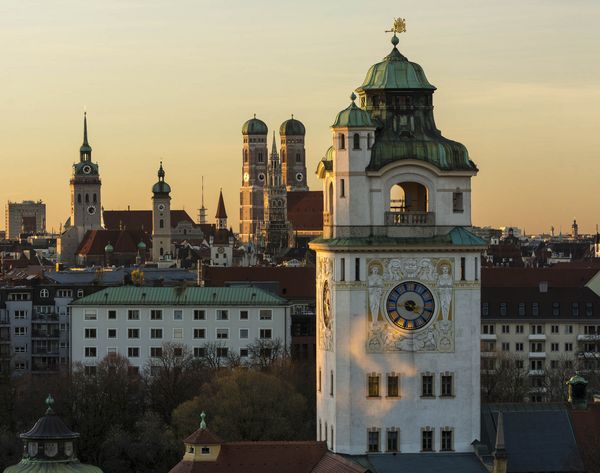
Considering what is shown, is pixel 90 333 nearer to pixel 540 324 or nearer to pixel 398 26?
pixel 540 324

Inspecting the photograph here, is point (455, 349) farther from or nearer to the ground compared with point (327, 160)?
nearer to the ground

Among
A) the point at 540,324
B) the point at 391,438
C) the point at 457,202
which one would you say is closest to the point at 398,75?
the point at 457,202

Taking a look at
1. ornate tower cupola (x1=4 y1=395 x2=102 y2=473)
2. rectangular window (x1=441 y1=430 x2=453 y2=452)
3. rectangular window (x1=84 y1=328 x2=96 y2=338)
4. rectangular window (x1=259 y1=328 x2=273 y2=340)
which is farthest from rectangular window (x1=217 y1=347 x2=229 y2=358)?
ornate tower cupola (x1=4 y1=395 x2=102 y2=473)

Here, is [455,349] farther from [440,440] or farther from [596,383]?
[596,383]

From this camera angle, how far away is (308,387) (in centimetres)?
11162

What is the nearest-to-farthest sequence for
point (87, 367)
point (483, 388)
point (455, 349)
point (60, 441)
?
point (60, 441)
point (455, 349)
point (483, 388)
point (87, 367)

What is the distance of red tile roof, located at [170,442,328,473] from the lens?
7212 cm

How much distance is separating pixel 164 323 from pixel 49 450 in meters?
77.7

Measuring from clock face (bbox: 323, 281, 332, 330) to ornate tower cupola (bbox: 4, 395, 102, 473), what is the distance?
30.4ft

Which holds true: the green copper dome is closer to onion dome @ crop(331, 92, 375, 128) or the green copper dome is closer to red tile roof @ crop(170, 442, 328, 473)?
onion dome @ crop(331, 92, 375, 128)

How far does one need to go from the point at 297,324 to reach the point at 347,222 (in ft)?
257

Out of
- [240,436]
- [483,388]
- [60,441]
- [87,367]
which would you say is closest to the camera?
[60,441]

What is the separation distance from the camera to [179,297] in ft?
484

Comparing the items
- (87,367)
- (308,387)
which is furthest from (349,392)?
(87,367)
